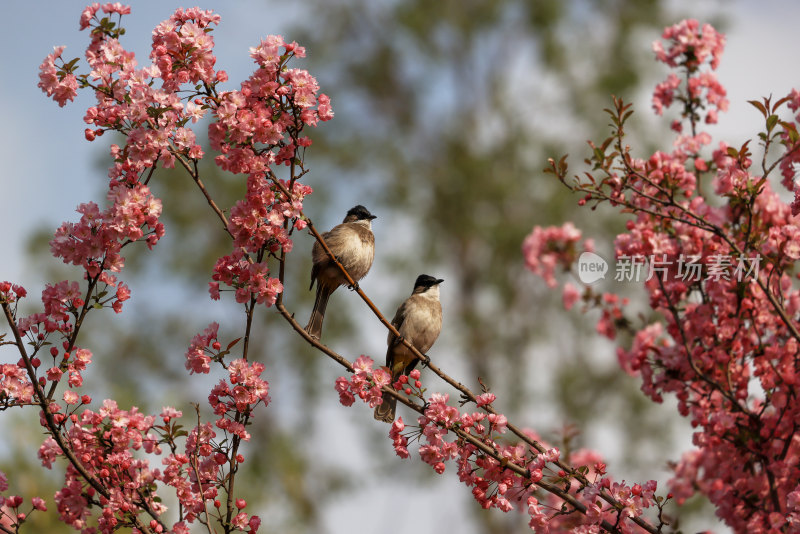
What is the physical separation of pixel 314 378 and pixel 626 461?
648 cm

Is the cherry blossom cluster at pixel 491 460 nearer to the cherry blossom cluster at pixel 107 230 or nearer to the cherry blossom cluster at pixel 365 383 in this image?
the cherry blossom cluster at pixel 365 383

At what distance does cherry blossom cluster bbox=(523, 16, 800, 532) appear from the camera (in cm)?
413

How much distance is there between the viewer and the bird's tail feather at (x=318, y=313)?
16.0 ft

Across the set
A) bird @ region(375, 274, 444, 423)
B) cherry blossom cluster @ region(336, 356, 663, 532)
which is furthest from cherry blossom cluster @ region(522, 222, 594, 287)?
cherry blossom cluster @ region(336, 356, 663, 532)

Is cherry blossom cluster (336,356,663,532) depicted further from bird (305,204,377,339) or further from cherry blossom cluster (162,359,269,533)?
bird (305,204,377,339)

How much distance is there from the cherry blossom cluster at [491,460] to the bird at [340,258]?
142 centimetres

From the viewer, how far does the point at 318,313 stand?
16.6ft

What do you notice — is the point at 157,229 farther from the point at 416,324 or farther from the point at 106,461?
the point at 416,324

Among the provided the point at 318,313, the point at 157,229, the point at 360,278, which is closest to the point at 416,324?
the point at 360,278

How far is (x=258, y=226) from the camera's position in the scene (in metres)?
3.31

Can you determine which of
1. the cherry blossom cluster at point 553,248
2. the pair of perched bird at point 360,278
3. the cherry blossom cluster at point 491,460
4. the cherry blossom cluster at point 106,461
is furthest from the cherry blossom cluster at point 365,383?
the cherry blossom cluster at point 553,248

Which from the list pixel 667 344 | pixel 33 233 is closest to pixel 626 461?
pixel 667 344

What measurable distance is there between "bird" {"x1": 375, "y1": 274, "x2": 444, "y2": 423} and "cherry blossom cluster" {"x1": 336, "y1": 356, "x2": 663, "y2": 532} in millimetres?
2238

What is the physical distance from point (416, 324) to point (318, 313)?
1.21 m
